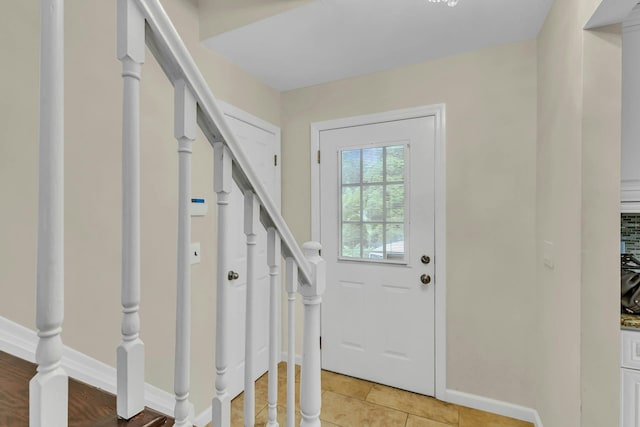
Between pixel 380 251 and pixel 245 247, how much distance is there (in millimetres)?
993

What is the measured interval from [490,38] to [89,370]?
2579 millimetres

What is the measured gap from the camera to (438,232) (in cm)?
209

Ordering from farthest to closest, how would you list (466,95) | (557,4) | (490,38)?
(466,95), (490,38), (557,4)

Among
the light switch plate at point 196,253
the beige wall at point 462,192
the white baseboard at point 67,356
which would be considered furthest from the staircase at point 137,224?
the light switch plate at point 196,253

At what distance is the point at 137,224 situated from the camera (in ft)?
1.79

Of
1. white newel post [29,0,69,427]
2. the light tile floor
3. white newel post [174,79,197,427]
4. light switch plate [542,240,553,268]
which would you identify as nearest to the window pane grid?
light switch plate [542,240,553,268]

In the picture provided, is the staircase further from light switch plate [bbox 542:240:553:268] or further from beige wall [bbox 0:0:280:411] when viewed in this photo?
light switch plate [bbox 542:240:553:268]

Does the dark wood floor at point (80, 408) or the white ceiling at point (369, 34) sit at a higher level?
the white ceiling at point (369, 34)

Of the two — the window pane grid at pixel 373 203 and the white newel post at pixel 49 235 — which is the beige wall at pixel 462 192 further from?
A: the white newel post at pixel 49 235

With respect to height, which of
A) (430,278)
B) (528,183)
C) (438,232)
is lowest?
(430,278)

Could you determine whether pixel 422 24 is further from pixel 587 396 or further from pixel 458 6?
pixel 587 396

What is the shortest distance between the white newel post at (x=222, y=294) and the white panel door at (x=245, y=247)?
47.4 inches

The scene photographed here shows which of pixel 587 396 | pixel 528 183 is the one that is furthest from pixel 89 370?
pixel 528 183

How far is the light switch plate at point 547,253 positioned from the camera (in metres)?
1.57
